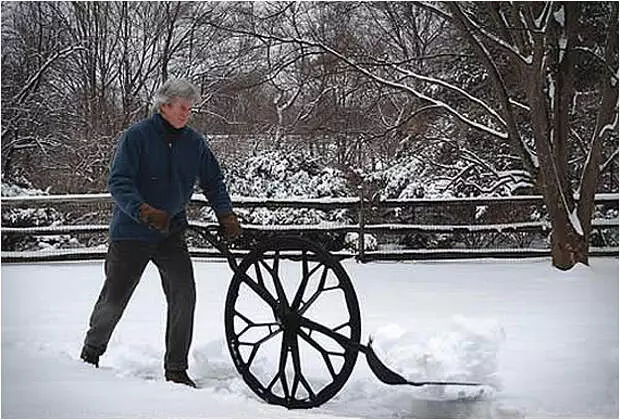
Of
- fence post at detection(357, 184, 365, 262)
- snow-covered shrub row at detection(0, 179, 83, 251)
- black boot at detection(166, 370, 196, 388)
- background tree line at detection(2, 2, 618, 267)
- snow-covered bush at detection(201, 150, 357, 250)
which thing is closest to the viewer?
black boot at detection(166, 370, 196, 388)

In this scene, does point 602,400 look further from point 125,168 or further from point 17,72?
point 17,72

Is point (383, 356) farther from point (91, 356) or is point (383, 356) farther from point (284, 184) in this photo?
point (284, 184)

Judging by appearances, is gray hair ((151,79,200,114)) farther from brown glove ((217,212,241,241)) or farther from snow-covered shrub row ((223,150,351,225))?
snow-covered shrub row ((223,150,351,225))

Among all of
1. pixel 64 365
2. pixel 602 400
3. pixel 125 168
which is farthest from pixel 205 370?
pixel 602 400

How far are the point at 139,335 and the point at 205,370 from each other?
0.45 meters

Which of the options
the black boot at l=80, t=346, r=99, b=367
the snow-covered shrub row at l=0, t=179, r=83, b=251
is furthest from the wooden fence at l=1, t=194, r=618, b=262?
the black boot at l=80, t=346, r=99, b=367

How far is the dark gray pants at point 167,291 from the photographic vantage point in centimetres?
219

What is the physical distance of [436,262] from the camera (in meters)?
5.38

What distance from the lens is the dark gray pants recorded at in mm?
2191

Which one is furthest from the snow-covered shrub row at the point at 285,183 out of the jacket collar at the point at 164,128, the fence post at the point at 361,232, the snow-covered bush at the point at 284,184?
the jacket collar at the point at 164,128

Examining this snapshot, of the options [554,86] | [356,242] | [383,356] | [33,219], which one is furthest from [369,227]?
[383,356]

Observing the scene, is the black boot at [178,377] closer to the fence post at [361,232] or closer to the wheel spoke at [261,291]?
the wheel spoke at [261,291]

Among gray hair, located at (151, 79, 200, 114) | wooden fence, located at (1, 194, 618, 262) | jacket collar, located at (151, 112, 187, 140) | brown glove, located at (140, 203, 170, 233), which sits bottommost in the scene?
wooden fence, located at (1, 194, 618, 262)

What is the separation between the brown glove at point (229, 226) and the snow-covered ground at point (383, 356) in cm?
40
